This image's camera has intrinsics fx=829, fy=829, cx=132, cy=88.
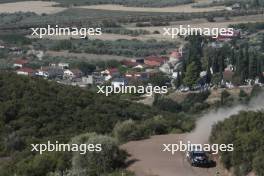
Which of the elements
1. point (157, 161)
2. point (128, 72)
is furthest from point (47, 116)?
point (128, 72)

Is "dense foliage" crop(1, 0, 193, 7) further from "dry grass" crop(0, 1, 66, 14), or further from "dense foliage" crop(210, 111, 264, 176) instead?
"dense foliage" crop(210, 111, 264, 176)

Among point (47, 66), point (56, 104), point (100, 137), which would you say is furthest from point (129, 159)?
point (47, 66)

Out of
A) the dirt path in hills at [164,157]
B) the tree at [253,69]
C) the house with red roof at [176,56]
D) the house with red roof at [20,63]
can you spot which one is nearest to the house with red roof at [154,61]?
the house with red roof at [176,56]

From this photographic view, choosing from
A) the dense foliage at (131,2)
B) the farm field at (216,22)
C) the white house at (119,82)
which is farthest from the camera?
the dense foliage at (131,2)

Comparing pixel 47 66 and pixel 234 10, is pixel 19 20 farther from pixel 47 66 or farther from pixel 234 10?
pixel 47 66

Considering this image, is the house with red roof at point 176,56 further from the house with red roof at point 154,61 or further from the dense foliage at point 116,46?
the dense foliage at point 116,46
